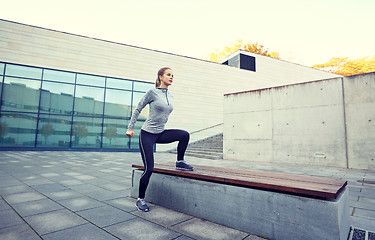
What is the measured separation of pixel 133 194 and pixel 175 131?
5.03 ft

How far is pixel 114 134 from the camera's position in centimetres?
1622

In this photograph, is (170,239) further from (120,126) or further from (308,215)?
(120,126)

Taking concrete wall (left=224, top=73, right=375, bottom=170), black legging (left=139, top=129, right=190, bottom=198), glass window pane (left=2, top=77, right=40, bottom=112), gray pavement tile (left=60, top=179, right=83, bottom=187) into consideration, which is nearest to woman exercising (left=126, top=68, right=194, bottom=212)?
black legging (left=139, top=129, right=190, bottom=198)

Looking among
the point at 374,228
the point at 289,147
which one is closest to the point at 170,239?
the point at 374,228

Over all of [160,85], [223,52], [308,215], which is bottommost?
[308,215]

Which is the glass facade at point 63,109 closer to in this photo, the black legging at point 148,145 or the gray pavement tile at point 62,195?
the gray pavement tile at point 62,195

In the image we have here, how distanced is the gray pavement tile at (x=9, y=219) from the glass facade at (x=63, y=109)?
13.3 metres

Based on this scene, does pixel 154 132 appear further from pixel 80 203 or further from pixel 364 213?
pixel 364 213

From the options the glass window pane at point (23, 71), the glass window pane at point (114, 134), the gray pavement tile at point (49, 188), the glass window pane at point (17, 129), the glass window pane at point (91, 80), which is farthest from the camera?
the glass window pane at point (114, 134)

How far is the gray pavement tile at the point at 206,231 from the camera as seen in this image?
233cm

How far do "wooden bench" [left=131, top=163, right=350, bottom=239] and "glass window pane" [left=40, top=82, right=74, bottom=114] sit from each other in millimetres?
14508

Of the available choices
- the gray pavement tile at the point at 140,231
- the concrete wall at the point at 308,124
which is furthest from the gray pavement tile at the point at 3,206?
the concrete wall at the point at 308,124

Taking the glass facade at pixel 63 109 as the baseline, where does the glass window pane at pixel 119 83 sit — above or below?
above

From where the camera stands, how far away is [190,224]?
105 inches
